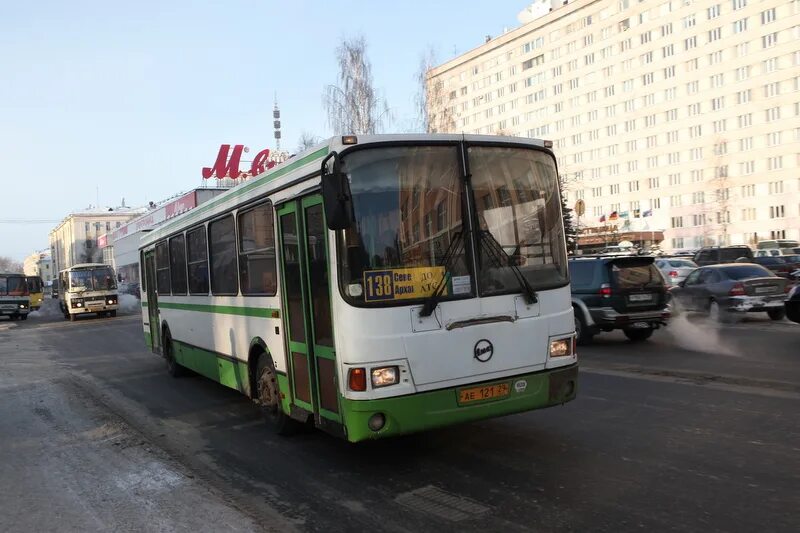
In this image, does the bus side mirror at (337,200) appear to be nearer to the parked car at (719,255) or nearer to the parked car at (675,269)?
the parked car at (675,269)

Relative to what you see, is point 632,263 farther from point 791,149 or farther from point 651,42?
point 651,42

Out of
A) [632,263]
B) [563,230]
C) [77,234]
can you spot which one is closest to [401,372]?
[563,230]

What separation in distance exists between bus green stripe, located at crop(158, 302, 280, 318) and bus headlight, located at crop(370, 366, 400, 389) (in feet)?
6.17

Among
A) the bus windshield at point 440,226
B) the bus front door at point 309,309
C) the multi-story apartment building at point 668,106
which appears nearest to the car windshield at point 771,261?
the bus windshield at point 440,226

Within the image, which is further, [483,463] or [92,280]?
[92,280]

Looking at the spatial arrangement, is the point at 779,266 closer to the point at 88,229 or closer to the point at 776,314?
the point at 776,314

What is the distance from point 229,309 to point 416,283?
379cm

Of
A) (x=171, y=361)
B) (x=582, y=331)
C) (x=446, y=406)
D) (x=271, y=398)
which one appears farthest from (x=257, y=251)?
(x=582, y=331)

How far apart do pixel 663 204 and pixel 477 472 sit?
88434 mm

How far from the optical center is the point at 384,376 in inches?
204

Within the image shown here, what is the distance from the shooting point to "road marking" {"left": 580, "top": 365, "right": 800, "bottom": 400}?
813cm

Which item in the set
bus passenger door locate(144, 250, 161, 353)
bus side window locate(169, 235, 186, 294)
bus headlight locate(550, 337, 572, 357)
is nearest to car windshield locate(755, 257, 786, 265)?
bus passenger door locate(144, 250, 161, 353)

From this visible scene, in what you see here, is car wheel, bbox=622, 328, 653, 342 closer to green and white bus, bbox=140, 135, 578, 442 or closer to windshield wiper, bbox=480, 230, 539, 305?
green and white bus, bbox=140, 135, 578, 442

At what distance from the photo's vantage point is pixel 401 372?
5.20 meters
